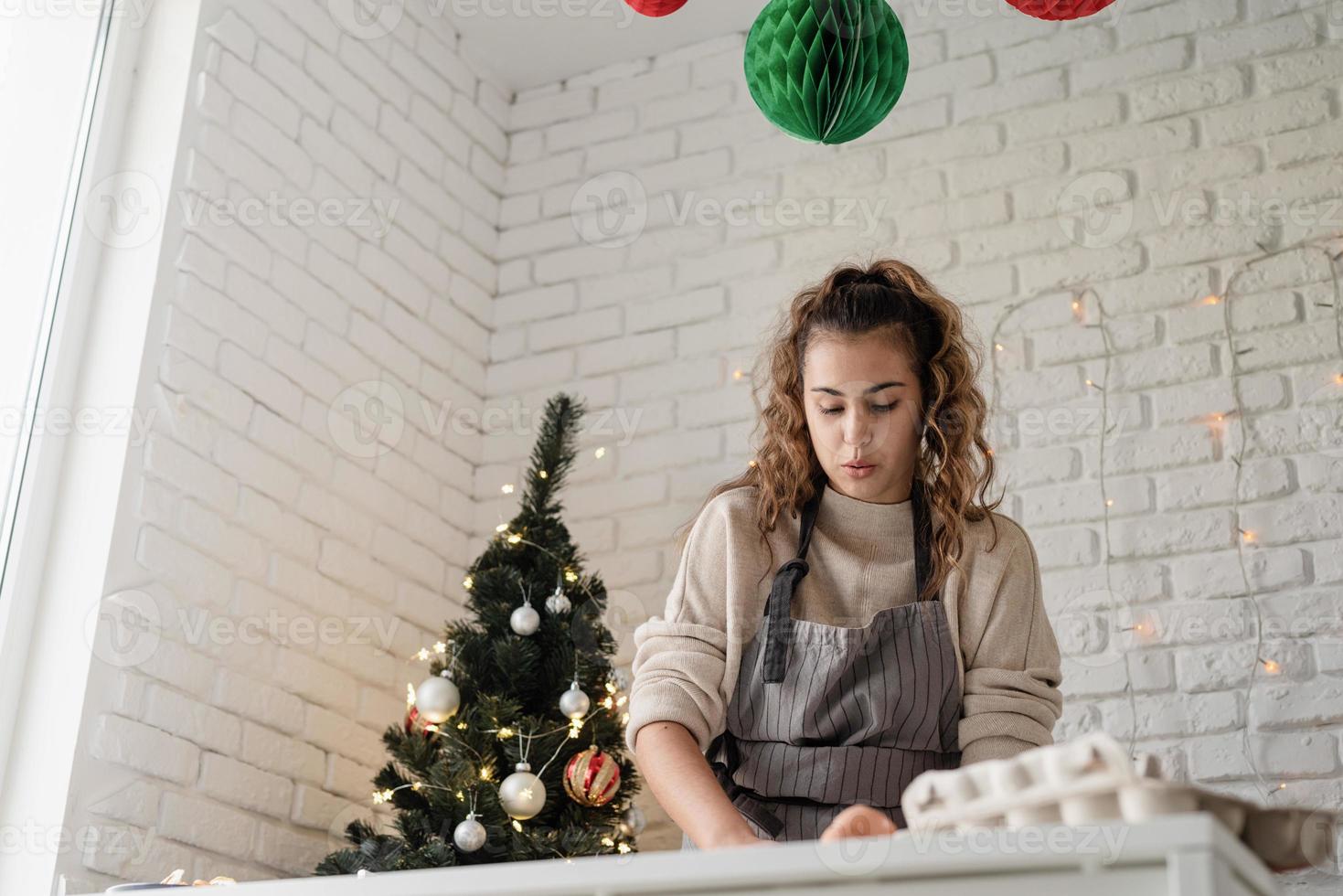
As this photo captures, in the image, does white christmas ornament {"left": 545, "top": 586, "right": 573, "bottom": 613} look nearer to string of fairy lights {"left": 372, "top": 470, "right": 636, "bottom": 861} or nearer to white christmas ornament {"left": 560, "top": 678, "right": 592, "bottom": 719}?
string of fairy lights {"left": 372, "top": 470, "right": 636, "bottom": 861}

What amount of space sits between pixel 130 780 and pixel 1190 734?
1.64m

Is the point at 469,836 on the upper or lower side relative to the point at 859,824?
upper

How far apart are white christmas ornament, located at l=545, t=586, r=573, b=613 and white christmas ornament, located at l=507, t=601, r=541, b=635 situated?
3cm

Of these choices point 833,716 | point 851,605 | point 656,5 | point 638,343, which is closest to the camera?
point 833,716

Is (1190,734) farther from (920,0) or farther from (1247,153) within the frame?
(920,0)

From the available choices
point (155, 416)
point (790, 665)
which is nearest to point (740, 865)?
point (790, 665)

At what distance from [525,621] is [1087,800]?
1557 mm

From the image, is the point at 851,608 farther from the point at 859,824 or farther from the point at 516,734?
the point at 516,734

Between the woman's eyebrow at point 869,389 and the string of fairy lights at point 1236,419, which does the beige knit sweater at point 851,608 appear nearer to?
the woman's eyebrow at point 869,389

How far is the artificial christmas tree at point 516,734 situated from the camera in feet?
7.27

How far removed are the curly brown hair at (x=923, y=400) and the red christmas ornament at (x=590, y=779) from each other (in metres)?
0.64

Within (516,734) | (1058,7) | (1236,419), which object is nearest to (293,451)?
(516,734)

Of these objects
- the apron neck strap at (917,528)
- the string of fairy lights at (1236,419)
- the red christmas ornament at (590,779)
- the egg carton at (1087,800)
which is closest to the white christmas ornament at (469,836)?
the red christmas ornament at (590,779)

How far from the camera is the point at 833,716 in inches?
62.7
